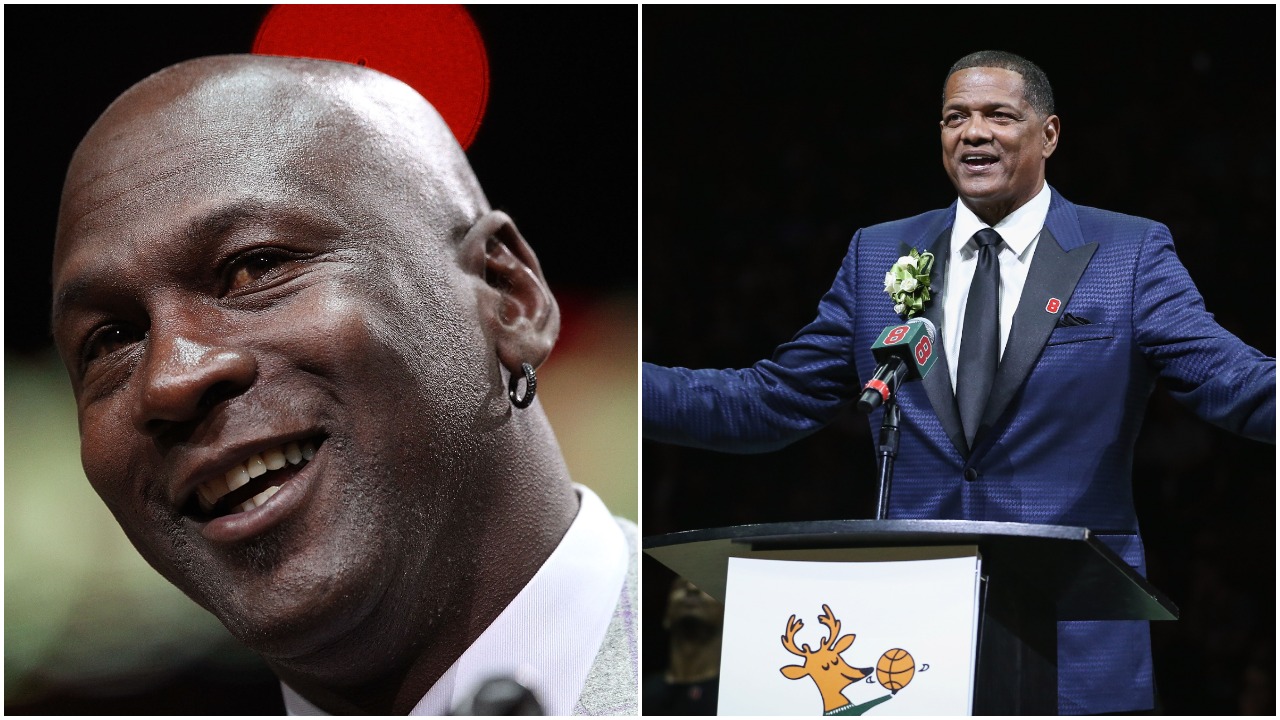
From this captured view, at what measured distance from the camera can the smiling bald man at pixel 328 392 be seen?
239 centimetres

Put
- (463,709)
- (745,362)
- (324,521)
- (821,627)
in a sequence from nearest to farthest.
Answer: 1. (821,627)
2. (324,521)
3. (463,709)
4. (745,362)

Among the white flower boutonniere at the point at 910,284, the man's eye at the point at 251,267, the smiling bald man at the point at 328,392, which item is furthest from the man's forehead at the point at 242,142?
the white flower boutonniere at the point at 910,284

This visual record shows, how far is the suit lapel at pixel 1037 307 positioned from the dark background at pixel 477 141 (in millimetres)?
869

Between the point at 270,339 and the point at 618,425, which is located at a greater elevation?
the point at 270,339

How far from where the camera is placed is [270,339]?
242 centimetres

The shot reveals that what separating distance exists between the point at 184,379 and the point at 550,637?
89cm

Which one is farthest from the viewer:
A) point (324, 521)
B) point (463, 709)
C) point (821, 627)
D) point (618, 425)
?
point (618, 425)

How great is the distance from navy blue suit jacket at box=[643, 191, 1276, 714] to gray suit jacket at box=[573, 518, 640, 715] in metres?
0.60

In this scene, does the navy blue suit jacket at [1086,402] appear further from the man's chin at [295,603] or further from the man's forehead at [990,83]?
the man's chin at [295,603]

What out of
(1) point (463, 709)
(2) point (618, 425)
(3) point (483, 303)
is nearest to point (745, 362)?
(2) point (618, 425)

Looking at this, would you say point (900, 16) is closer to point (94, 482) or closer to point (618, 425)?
point (618, 425)

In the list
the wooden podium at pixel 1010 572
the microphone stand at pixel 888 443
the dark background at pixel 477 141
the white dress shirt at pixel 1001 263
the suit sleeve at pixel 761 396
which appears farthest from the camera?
the dark background at pixel 477 141

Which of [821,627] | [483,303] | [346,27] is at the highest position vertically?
[346,27]

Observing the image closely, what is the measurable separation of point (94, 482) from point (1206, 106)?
2.48 m
